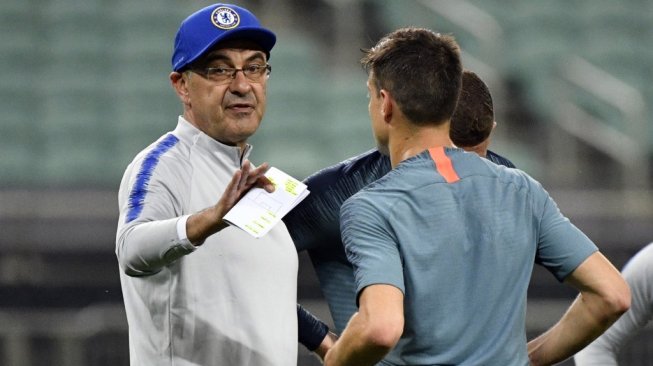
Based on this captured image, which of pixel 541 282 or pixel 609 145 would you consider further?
pixel 609 145

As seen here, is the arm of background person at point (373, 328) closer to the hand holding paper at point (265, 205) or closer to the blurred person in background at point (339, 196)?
the hand holding paper at point (265, 205)

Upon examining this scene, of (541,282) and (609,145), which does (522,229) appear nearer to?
(541,282)

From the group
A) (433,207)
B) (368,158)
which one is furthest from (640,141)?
(433,207)

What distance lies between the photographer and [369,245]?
2.62 meters

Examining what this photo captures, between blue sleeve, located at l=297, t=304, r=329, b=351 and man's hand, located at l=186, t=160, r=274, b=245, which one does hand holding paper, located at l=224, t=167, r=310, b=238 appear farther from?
blue sleeve, located at l=297, t=304, r=329, b=351

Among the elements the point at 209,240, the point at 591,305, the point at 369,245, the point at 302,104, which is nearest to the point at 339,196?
the point at 209,240

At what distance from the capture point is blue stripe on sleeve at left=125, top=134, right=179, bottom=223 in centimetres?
293

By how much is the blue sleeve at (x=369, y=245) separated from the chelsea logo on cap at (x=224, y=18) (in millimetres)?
742

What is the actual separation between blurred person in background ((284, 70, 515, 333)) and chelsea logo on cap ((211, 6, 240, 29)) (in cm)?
47

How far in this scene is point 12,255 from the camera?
760cm

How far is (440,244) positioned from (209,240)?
0.73m

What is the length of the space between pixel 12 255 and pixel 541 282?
133 inches

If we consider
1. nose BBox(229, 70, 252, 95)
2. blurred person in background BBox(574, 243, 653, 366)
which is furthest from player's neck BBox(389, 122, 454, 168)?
blurred person in background BBox(574, 243, 653, 366)

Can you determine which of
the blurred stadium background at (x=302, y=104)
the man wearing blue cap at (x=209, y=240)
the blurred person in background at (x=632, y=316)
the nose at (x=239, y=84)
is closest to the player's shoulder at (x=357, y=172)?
the man wearing blue cap at (x=209, y=240)
